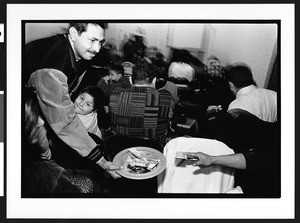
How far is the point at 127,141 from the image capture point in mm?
2541

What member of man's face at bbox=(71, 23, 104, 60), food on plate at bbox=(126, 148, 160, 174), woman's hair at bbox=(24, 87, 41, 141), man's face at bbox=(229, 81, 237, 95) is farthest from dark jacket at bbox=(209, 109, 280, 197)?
woman's hair at bbox=(24, 87, 41, 141)

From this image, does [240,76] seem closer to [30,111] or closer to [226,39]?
Answer: [226,39]

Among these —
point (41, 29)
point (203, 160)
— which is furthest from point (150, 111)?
point (41, 29)

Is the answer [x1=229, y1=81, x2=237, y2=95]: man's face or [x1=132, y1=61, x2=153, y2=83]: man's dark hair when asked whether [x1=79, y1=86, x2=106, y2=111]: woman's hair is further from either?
[x1=229, y1=81, x2=237, y2=95]: man's face

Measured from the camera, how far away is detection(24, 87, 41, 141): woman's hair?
8.32 feet

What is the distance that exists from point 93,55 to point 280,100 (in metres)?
1.08

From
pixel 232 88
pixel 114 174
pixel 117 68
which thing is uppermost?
pixel 117 68

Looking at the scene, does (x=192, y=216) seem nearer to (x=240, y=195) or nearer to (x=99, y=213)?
(x=240, y=195)

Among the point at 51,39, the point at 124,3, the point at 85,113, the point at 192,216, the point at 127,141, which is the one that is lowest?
the point at 192,216

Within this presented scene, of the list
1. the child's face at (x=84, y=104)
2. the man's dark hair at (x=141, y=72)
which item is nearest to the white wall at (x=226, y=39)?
the man's dark hair at (x=141, y=72)

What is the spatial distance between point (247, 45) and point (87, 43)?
894 mm

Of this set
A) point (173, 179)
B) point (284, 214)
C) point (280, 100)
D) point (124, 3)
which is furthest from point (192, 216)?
point (124, 3)

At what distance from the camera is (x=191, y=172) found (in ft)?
8.38

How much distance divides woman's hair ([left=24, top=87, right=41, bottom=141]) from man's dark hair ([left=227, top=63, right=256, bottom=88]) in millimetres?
1099
